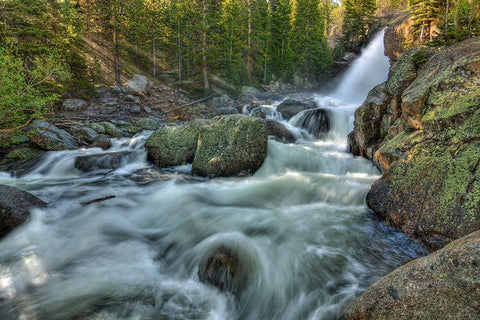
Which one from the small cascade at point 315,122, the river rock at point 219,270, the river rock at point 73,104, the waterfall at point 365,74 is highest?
the waterfall at point 365,74

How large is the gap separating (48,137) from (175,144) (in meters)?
5.91

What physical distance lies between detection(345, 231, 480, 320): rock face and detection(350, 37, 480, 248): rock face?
1.90 meters

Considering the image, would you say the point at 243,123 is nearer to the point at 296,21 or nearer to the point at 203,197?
the point at 203,197

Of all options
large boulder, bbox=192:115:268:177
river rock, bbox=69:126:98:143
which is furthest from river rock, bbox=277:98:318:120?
river rock, bbox=69:126:98:143

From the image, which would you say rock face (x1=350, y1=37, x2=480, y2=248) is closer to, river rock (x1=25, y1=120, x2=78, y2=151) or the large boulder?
the large boulder

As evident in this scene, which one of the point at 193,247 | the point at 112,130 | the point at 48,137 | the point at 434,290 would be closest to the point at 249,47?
the point at 112,130

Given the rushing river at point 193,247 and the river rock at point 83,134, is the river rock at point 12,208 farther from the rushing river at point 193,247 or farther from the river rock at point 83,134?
the river rock at point 83,134

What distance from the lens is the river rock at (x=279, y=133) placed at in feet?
40.1

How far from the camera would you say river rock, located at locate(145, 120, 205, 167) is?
365 inches

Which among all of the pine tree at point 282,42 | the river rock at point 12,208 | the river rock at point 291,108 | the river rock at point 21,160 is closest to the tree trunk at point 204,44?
the river rock at point 291,108

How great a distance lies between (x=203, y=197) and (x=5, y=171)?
25.1ft

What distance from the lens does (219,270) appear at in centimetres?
359

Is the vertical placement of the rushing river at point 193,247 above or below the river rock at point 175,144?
below

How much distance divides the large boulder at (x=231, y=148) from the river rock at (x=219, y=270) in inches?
176
